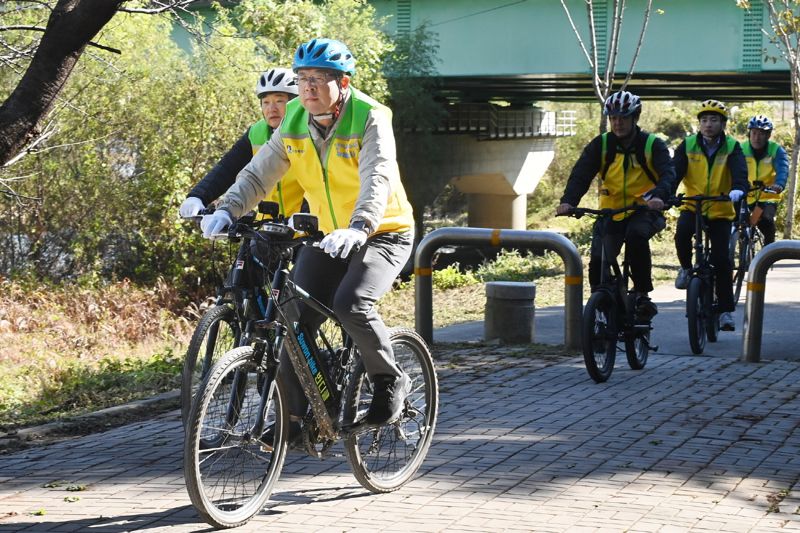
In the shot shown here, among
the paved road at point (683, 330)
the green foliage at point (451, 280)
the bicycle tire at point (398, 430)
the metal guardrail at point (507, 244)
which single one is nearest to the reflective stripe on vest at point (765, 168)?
the paved road at point (683, 330)

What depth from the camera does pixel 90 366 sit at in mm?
10938

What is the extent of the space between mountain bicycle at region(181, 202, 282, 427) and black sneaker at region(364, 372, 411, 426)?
0.58 metres

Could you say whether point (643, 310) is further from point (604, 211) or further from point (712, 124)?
point (712, 124)

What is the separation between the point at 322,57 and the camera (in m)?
4.96

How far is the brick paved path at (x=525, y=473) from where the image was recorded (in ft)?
16.5

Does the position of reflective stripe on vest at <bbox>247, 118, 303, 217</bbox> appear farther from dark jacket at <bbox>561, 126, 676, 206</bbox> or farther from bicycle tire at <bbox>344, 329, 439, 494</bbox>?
dark jacket at <bbox>561, 126, 676, 206</bbox>

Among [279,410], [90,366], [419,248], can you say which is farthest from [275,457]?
[90,366]

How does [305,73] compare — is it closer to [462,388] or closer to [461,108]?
Answer: [462,388]

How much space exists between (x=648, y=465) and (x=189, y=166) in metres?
19.9

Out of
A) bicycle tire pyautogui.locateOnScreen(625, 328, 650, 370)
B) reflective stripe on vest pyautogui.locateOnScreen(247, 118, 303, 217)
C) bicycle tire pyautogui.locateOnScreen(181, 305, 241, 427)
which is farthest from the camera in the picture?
bicycle tire pyautogui.locateOnScreen(625, 328, 650, 370)

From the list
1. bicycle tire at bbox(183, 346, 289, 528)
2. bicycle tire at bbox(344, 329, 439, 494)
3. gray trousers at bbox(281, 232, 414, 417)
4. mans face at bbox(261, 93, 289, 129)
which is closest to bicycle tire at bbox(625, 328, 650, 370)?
mans face at bbox(261, 93, 289, 129)

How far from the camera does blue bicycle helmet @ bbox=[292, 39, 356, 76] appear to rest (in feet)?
16.3

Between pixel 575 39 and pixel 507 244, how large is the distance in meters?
25.3

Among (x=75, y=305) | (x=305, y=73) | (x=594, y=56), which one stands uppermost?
(x=594, y=56)
